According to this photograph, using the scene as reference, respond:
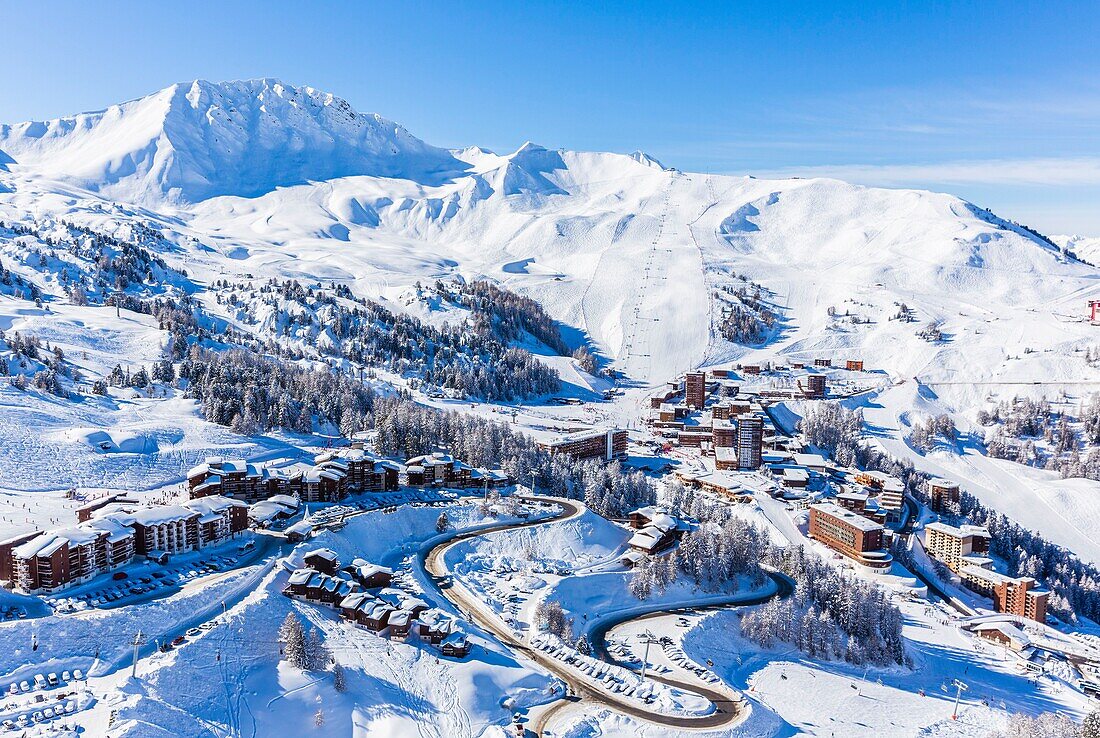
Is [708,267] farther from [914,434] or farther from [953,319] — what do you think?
[914,434]

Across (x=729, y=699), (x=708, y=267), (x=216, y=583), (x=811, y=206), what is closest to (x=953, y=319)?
(x=708, y=267)

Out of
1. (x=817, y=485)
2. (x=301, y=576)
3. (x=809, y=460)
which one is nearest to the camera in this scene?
(x=301, y=576)

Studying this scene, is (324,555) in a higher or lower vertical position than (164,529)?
lower

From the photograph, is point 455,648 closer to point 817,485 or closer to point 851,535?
point 851,535

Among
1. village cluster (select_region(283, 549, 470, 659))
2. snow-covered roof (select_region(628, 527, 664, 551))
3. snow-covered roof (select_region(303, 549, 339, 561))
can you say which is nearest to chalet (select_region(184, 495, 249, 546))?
village cluster (select_region(283, 549, 470, 659))

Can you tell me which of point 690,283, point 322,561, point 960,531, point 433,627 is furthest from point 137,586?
point 690,283

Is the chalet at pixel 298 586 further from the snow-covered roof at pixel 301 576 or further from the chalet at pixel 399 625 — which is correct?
the chalet at pixel 399 625
